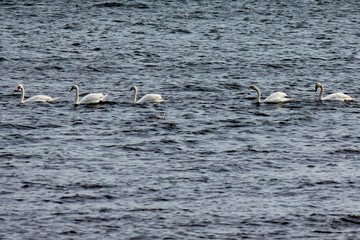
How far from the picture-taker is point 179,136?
31.5 meters

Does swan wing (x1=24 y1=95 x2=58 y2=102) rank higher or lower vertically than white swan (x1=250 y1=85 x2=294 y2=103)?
lower

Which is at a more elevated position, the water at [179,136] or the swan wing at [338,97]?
the swan wing at [338,97]

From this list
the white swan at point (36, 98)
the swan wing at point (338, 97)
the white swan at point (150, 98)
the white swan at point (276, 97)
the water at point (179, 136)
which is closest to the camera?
the water at point (179, 136)

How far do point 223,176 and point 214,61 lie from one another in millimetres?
19969

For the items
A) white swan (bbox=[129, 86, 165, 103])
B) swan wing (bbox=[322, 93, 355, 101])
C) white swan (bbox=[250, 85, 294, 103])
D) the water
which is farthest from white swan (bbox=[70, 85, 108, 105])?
swan wing (bbox=[322, 93, 355, 101])

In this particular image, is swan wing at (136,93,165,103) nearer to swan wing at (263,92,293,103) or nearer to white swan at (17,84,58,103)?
white swan at (17,84,58,103)

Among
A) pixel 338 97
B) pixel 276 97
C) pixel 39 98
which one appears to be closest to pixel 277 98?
pixel 276 97

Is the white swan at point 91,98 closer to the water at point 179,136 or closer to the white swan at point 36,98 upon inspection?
the water at point 179,136

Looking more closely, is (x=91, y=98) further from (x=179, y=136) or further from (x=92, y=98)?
(x=179, y=136)

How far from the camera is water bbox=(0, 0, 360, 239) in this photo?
2319cm

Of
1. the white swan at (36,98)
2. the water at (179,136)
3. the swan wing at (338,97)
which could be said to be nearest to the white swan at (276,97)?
the water at (179,136)

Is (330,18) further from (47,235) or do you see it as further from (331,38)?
(47,235)

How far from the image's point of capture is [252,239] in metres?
21.9

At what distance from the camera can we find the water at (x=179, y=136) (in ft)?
76.1
